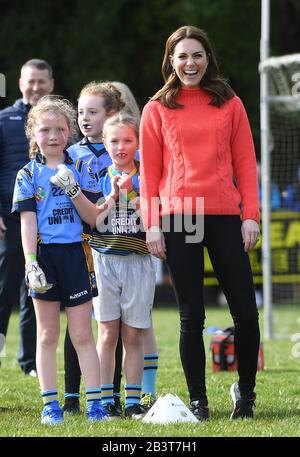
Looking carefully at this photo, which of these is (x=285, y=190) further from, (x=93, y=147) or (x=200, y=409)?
(x=200, y=409)

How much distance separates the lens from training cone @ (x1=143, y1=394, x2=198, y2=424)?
5.20 metres

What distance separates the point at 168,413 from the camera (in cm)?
522

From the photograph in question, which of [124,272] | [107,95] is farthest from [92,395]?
[107,95]

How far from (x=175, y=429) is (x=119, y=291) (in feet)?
3.14

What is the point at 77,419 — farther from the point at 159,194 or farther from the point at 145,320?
the point at 159,194

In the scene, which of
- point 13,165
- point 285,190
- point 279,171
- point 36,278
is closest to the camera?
point 36,278

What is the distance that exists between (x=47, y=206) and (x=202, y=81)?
41.4 inches

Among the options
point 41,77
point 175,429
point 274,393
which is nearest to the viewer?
point 175,429

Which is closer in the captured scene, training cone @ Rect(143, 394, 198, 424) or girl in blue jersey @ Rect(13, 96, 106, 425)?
training cone @ Rect(143, 394, 198, 424)

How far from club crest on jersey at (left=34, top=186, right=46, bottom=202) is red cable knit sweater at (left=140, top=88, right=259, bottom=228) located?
507 millimetres

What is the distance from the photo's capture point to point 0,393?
6.67m

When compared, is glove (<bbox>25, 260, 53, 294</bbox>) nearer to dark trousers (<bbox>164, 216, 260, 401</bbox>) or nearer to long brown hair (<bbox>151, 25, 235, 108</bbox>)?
dark trousers (<bbox>164, 216, 260, 401</bbox>)

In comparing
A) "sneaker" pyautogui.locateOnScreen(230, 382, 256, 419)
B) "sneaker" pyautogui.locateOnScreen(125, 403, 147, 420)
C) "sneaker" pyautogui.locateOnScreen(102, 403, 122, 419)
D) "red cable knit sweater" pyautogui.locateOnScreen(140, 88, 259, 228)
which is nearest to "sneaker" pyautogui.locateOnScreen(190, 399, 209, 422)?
"sneaker" pyautogui.locateOnScreen(230, 382, 256, 419)

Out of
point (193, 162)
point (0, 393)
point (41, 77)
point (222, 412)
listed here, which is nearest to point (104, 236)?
point (193, 162)
